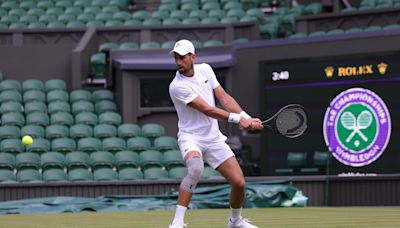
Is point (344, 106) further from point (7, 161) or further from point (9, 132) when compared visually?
point (9, 132)

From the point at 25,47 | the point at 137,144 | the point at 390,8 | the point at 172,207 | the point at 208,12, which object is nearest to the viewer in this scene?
the point at 172,207

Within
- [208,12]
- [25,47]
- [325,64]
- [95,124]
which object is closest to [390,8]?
[325,64]

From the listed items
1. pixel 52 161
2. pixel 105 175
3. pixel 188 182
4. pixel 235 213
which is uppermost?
pixel 188 182

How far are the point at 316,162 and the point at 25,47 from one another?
825 centimetres

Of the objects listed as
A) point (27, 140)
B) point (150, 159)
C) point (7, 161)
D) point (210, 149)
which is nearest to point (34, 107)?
point (7, 161)

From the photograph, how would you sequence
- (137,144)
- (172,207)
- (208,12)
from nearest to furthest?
(172,207) < (137,144) < (208,12)

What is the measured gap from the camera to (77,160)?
792 inches

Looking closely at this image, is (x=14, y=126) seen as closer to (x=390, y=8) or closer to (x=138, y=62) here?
(x=138, y=62)

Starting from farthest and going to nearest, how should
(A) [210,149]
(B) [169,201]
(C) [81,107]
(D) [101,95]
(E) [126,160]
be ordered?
(D) [101,95]
(C) [81,107]
(E) [126,160]
(B) [169,201]
(A) [210,149]

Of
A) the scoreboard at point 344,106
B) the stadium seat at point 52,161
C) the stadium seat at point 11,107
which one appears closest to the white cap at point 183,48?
the scoreboard at point 344,106

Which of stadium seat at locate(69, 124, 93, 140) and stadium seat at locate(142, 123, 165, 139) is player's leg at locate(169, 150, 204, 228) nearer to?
stadium seat at locate(69, 124, 93, 140)

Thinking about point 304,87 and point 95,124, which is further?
point 95,124

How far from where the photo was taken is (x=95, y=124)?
72.8 feet

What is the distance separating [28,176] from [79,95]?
402 centimetres
